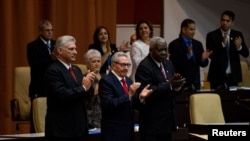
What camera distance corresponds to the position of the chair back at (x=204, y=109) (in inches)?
239

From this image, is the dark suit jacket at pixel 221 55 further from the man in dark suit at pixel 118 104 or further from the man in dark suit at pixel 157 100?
the man in dark suit at pixel 118 104

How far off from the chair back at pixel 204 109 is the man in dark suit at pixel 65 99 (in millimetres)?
1354

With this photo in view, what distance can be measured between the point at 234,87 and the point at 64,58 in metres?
3.28

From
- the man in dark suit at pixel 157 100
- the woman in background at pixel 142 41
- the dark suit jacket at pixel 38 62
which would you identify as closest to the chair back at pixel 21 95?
the dark suit jacket at pixel 38 62

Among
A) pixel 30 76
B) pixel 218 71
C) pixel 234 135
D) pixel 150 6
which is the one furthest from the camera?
pixel 150 6

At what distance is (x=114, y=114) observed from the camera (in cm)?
523

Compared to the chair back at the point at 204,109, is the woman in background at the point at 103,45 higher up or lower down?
higher up

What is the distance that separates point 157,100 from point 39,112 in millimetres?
1225

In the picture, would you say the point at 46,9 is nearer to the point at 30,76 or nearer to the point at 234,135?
the point at 30,76

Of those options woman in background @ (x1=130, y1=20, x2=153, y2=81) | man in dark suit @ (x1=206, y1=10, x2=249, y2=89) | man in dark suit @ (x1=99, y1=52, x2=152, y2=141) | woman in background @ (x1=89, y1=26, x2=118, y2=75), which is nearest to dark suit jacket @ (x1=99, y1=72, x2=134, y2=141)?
man in dark suit @ (x1=99, y1=52, x2=152, y2=141)

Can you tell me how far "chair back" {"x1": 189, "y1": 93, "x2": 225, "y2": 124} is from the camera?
6.07 m

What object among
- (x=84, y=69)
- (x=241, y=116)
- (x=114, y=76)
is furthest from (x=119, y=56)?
(x=241, y=116)

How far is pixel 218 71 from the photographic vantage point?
789 cm

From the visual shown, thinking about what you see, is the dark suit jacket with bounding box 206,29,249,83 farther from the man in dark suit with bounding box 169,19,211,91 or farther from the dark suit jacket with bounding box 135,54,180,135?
the dark suit jacket with bounding box 135,54,180,135
